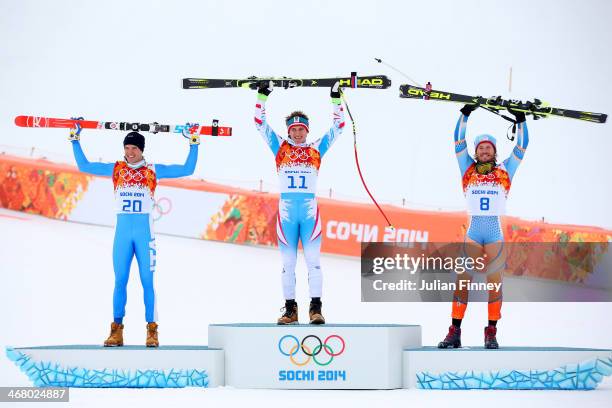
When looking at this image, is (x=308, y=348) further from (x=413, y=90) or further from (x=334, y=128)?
(x=413, y=90)

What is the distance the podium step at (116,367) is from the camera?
8.34 meters

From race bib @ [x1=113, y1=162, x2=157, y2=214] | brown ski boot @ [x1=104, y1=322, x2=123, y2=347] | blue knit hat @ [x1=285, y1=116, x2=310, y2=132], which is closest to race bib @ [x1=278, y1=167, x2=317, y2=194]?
blue knit hat @ [x1=285, y1=116, x2=310, y2=132]

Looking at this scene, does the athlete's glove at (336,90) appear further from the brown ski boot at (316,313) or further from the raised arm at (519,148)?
the brown ski boot at (316,313)


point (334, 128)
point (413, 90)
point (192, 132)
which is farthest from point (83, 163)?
point (413, 90)

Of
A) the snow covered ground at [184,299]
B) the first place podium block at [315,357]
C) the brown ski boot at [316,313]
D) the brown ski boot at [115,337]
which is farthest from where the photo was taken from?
the snow covered ground at [184,299]

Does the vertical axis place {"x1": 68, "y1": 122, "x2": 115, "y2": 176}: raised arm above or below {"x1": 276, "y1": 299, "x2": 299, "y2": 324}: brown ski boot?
above

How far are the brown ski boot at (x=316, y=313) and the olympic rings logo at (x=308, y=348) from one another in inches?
13.1

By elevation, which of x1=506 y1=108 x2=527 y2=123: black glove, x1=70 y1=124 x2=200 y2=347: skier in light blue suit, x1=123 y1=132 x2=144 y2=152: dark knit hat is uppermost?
x1=506 y1=108 x2=527 y2=123: black glove

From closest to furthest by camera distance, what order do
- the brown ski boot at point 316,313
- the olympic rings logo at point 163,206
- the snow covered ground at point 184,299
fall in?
1. the brown ski boot at point 316,313
2. the snow covered ground at point 184,299
3. the olympic rings logo at point 163,206

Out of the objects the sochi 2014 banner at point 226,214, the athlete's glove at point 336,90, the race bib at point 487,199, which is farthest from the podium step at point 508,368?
the sochi 2014 banner at point 226,214

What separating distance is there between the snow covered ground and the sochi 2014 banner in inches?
10.2

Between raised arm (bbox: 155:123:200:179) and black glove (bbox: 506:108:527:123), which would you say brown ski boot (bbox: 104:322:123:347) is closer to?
raised arm (bbox: 155:123:200:179)

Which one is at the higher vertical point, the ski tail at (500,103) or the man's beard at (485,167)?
the ski tail at (500,103)

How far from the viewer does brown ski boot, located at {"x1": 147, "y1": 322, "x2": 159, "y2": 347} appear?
340 inches
